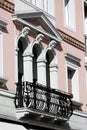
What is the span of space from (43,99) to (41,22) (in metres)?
3.32

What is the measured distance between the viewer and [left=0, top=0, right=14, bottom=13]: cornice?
67.6 feet

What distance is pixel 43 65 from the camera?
2314cm

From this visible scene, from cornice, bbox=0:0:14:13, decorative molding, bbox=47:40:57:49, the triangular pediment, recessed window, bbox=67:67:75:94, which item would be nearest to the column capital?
the triangular pediment

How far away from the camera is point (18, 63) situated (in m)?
21.7

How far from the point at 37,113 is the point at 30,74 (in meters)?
1.88

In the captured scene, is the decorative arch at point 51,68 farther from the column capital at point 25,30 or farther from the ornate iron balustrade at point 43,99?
the column capital at point 25,30

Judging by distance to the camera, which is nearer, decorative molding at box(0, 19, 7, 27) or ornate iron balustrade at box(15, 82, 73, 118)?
decorative molding at box(0, 19, 7, 27)

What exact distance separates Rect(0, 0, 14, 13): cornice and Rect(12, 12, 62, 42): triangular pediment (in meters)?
0.35

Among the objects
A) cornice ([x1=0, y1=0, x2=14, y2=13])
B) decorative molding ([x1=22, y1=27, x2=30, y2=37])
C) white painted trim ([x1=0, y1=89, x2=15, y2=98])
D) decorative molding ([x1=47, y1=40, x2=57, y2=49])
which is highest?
cornice ([x1=0, y1=0, x2=14, y2=13])

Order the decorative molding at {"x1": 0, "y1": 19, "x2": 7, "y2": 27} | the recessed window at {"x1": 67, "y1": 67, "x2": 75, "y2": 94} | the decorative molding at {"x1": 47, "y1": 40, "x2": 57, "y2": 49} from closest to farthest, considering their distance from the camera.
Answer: the decorative molding at {"x1": 0, "y1": 19, "x2": 7, "y2": 27}
the decorative molding at {"x1": 47, "y1": 40, "x2": 57, "y2": 49}
the recessed window at {"x1": 67, "y1": 67, "x2": 75, "y2": 94}

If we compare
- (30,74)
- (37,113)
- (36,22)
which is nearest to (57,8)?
(36,22)

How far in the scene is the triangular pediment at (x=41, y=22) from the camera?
858 inches

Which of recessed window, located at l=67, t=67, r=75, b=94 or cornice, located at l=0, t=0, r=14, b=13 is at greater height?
cornice, located at l=0, t=0, r=14, b=13

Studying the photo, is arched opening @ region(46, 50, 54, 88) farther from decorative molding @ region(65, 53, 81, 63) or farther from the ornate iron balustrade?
decorative molding @ region(65, 53, 81, 63)
